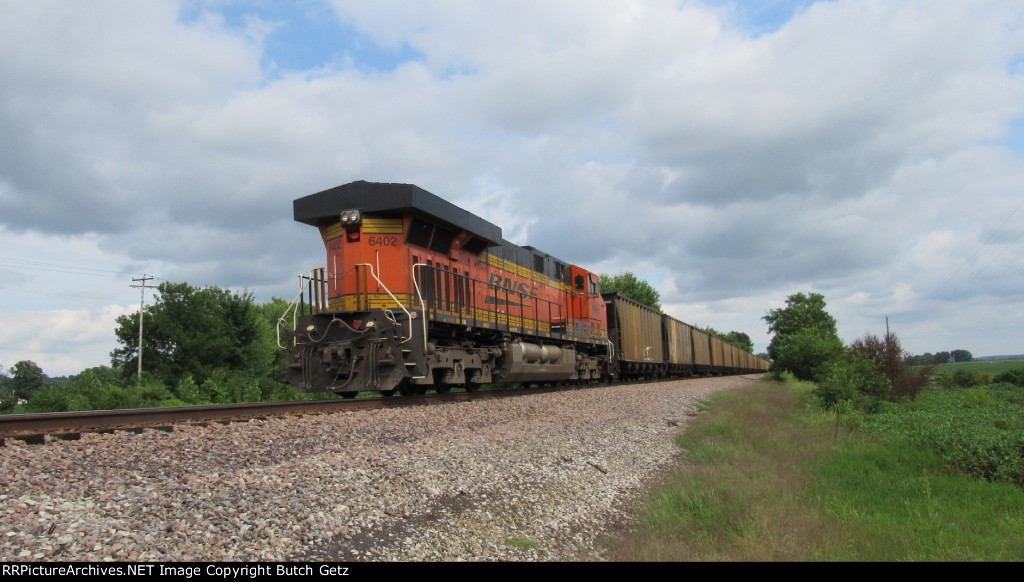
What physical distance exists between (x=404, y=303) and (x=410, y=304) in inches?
4.6

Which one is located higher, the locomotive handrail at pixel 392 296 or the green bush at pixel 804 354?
the locomotive handrail at pixel 392 296

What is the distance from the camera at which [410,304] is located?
11297 millimetres

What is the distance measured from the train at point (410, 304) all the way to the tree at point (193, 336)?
97.2ft

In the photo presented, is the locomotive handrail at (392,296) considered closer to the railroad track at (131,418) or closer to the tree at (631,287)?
the railroad track at (131,418)

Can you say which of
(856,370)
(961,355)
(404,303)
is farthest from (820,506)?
(961,355)

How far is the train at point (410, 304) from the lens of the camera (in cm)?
1064

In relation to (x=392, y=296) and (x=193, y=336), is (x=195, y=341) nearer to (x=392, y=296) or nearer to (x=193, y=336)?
(x=193, y=336)

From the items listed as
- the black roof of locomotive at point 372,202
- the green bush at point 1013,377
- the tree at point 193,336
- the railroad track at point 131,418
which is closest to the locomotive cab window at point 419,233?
the black roof of locomotive at point 372,202

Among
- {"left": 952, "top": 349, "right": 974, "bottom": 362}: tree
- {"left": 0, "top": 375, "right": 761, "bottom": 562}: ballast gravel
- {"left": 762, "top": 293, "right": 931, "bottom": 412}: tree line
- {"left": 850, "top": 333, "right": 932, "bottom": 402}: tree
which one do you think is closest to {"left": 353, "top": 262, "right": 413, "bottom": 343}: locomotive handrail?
{"left": 0, "top": 375, "right": 761, "bottom": 562}: ballast gravel

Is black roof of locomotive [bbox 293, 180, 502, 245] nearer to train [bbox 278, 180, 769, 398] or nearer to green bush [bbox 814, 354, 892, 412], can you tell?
train [bbox 278, 180, 769, 398]

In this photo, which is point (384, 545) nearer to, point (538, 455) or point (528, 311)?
point (538, 455)

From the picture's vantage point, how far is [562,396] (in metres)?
13.3
